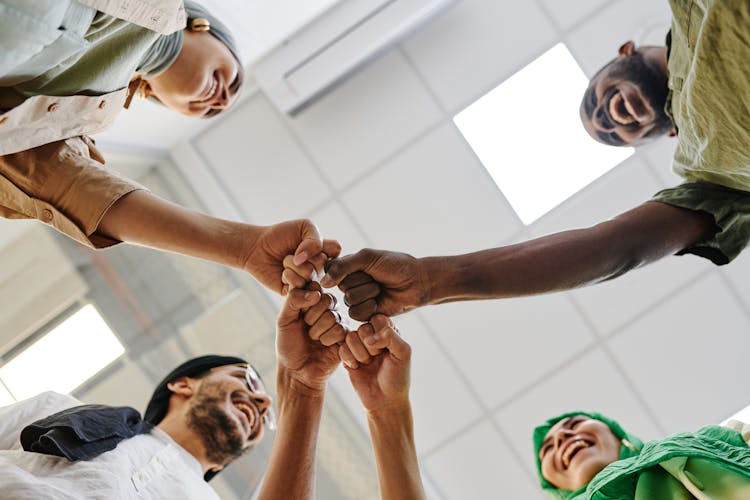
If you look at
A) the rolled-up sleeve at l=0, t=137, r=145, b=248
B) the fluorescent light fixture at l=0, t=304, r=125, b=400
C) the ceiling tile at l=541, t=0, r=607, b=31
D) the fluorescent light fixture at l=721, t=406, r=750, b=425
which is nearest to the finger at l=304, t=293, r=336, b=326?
the rolled-up sleeve at l=0, t=137, r=145, b=248

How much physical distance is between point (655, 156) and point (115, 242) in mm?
2253

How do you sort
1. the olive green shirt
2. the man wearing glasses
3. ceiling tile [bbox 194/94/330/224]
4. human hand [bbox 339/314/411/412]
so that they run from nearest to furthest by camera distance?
1. the olive green shirt
2. the man wearing glasses
3. human hand [bbox 339/314/411/412]
4. ceiling tile [bbox 194/94/330/224]

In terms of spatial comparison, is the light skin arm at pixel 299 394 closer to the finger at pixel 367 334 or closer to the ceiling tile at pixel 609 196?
the finger at pixel 367 334

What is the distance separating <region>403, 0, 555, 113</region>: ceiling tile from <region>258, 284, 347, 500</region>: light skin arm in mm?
1557

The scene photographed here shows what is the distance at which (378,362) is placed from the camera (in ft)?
6.25

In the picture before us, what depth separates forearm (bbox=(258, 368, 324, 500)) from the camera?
195cm

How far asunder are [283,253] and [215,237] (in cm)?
17

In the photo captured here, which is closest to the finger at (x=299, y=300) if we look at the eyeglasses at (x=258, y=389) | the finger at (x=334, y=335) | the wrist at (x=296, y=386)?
the finger at (x=334, y=335)

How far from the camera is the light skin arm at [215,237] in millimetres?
1593

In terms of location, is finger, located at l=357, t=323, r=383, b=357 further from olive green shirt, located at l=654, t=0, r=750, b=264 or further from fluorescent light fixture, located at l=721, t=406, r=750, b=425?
fluorescent light fixture, located at l=721, t=406, r=750, b=425

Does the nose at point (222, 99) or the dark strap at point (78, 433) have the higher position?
the nose at point (222, 99)

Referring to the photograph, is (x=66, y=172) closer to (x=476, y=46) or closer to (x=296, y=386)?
(x=296, y=386)

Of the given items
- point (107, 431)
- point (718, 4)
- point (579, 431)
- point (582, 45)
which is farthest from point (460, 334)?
point (718, 4)

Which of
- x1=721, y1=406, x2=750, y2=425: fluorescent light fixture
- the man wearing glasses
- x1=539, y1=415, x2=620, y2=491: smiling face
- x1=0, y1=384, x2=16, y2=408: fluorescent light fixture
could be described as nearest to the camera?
the man wearing glasses
